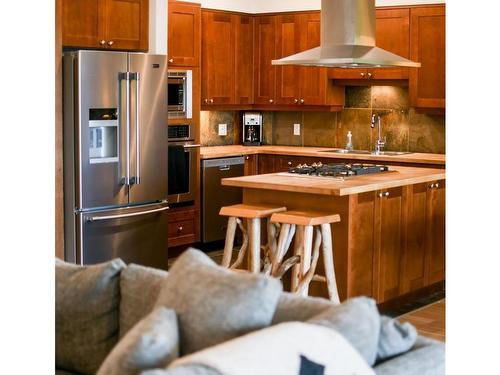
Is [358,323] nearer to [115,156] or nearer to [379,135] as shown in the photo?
[115,156]

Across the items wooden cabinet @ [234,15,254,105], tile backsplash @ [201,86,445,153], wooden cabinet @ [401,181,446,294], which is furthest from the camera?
wooden cabinet @ [234,15,254,105]

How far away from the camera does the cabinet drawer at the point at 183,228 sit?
24.8ft

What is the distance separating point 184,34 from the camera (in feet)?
25.3

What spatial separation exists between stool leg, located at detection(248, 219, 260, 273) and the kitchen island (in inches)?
11.0

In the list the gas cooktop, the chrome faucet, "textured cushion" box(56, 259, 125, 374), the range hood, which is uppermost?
the range hood

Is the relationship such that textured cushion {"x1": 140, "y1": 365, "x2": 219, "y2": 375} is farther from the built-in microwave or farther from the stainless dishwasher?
the stainless dishwasher

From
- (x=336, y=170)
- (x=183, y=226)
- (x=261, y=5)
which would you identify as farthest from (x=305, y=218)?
(x=261, y=5)

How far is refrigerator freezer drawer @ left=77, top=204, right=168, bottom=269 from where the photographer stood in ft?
19.5

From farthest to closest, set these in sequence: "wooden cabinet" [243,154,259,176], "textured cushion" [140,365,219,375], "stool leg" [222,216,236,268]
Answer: "wooden cabinet" [243,154,259,176] → "stool leg" [222,216,236,268] → "textured cushion" [140,365,219,375]

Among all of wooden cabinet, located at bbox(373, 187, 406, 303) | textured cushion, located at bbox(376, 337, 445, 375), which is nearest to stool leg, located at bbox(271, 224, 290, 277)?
wooden cabinet, located at bbox(373, 187, 406, 303)

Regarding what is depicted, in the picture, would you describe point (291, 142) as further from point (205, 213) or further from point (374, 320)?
point (374, 320)
